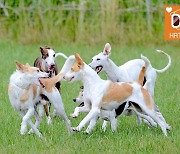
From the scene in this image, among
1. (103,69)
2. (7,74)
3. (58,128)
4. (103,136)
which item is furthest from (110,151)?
(7,74)

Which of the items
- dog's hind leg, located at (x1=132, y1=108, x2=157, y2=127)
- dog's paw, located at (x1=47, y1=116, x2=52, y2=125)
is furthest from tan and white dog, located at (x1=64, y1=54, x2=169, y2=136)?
dog's paw, located at (x1=47, y1=116, x2=52, y2=125)

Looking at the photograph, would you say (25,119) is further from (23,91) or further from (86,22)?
(86,22)

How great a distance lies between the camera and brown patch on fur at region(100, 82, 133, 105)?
9.55 metres

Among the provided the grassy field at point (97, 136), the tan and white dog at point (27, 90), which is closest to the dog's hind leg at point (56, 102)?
A: the tan and white dog at point (27, 90)

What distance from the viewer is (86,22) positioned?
21312 millimetres

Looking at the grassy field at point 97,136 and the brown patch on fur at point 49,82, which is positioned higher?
the brown patch on fur at point 49,82

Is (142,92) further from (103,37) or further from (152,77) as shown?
(103,37)

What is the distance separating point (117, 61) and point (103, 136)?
8.06 m

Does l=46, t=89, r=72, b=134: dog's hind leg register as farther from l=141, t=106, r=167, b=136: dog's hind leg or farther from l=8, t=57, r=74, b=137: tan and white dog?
l=141, t=106, r=167, b=136: dog's hind leg

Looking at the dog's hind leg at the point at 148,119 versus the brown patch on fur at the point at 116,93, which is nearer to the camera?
the brown patch on fur at the point at 116,93

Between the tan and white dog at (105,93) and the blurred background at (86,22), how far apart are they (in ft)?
36.3

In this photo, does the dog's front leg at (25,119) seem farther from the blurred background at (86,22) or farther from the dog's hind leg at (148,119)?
the blurred background at (86,22)

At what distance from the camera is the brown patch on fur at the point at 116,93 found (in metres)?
9.55

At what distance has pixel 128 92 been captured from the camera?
9.63 meters
